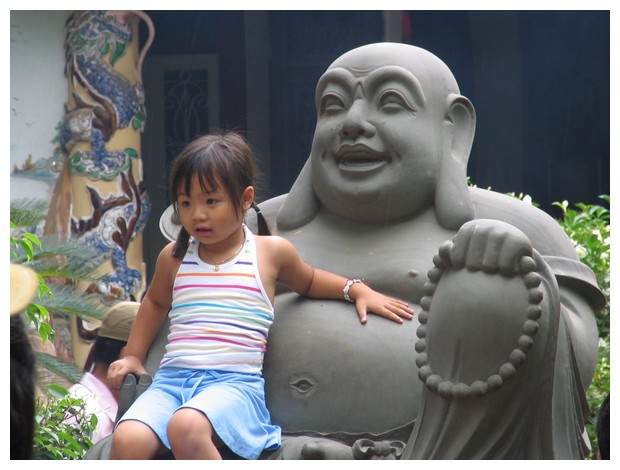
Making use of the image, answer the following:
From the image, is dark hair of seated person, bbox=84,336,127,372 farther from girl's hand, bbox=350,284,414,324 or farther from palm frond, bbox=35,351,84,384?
girl's hand, bbox=350,284,414,324

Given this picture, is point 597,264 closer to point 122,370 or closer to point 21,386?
point 122,370

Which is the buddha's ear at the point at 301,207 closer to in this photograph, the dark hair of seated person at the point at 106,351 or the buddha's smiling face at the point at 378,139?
the buddha's smiling face at the point at 378,139

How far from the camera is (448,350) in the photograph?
370cm

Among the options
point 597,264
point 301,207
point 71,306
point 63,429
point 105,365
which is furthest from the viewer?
point 71,306

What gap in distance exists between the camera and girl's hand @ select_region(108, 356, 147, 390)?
423 cm

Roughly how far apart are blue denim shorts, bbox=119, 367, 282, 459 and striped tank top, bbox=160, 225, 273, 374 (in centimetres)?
4

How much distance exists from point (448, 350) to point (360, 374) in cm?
45

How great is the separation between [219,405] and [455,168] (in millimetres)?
1148

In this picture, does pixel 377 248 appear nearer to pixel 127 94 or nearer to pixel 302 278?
pixel 302 278

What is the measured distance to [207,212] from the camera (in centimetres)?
403

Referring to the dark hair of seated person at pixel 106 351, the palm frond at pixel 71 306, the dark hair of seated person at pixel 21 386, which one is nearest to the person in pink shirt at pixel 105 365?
the dark hair of seated person at pixel 106 351

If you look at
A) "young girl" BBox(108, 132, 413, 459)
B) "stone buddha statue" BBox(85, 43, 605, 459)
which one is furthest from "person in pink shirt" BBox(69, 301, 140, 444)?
"young girl" BBox(108, 132, 413, 459)

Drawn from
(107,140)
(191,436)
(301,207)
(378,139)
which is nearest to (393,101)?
(378,139)

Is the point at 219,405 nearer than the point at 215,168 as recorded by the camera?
Yes
